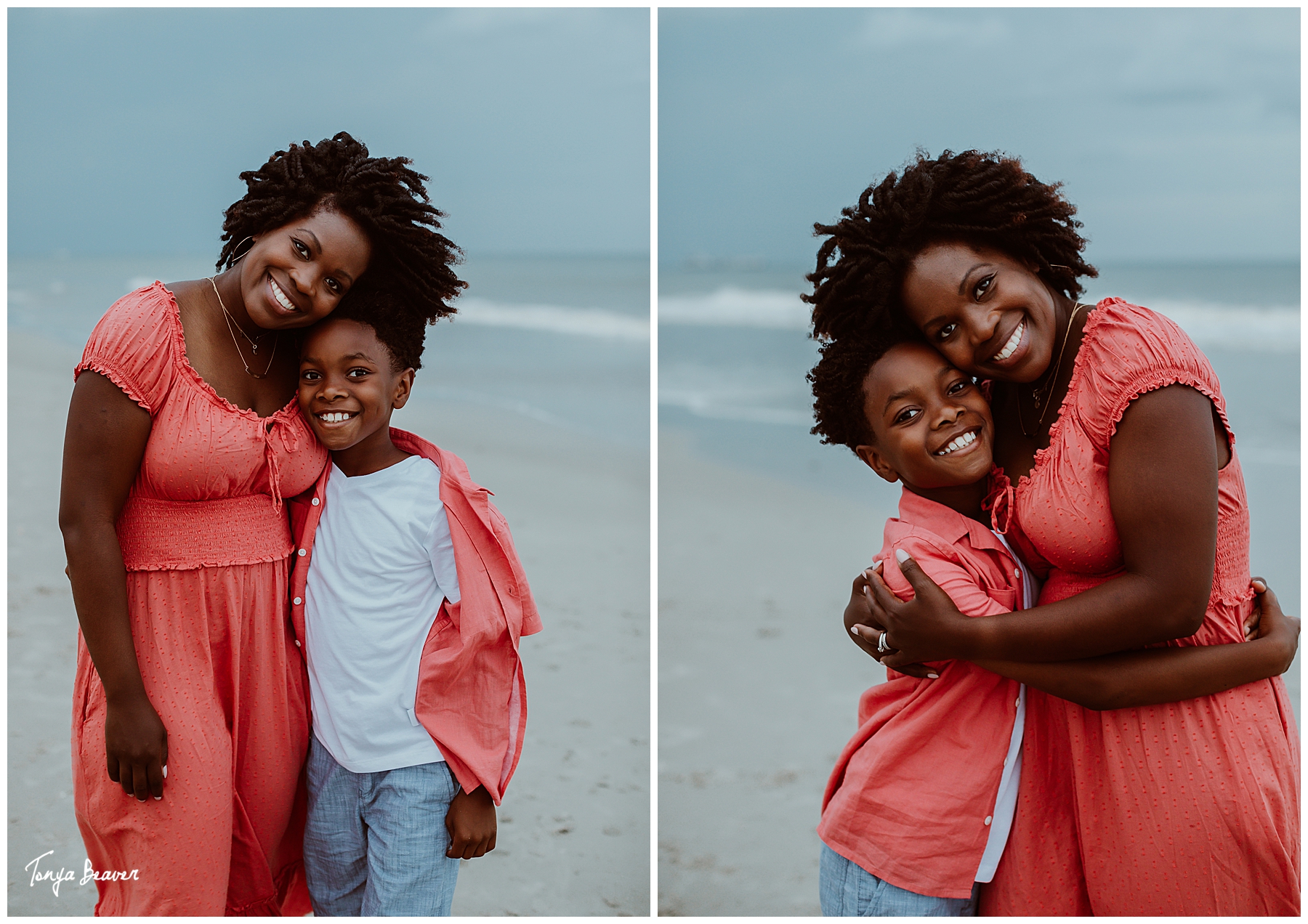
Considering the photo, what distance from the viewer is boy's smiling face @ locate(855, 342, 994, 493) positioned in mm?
2141

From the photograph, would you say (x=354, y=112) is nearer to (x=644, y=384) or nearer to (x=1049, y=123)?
(x=644, y=384)

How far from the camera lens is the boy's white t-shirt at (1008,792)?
2.13 m

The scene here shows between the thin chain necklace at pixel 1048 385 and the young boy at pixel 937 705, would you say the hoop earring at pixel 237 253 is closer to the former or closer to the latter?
the young boy at pixel 937 705

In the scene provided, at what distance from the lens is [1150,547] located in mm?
1864

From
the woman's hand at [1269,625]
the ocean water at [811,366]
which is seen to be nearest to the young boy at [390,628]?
the woman's hand at [1269,625]

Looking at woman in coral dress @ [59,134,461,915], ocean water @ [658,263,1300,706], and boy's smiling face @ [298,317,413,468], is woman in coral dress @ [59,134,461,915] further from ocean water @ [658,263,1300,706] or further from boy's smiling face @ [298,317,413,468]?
ocean water @ [658,263,1300,706]

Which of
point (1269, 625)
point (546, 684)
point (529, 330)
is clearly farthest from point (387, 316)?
point (529, 330)

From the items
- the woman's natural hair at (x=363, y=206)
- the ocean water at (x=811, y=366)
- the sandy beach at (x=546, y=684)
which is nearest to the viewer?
the woman's natural hair at (x=363, y=206)

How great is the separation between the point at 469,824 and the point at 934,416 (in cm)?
139

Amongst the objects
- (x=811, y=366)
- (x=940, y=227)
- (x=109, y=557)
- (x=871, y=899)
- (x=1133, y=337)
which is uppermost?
(x=811, y=366)

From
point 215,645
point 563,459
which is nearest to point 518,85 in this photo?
point 563,459

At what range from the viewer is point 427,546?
7.82ft

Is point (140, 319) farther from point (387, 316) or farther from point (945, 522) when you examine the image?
point (945, 522)

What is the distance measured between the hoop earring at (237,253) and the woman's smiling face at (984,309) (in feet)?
4.82
